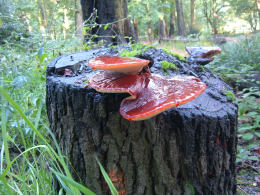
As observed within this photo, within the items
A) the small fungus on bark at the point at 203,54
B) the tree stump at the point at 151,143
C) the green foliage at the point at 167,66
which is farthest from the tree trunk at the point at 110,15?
the tree stump at the point at 151,143

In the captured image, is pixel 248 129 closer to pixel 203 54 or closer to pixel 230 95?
pixel 203 54

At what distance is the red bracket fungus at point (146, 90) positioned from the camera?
0.93 meters

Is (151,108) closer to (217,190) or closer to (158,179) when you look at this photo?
(158,179)

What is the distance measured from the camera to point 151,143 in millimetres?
1253

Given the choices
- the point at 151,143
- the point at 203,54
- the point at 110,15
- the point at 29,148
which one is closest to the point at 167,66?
the point at 203,54

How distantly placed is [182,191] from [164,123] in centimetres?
49

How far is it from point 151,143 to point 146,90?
0.35 meters

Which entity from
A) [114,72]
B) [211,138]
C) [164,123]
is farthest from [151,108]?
[211,138]

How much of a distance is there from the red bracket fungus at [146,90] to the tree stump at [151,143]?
5.5 inches

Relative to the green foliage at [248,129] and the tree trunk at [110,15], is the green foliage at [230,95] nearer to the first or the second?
the green foliage at [248,129]

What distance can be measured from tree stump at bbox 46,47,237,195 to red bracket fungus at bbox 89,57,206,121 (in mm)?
139

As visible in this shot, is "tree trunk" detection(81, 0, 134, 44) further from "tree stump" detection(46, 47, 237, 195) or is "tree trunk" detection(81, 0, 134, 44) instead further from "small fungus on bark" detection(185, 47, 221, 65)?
"tree stump" detection(46, 47, 237, 195)

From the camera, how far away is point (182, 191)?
1.32 meters

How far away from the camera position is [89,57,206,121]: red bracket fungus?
3.05 ft
